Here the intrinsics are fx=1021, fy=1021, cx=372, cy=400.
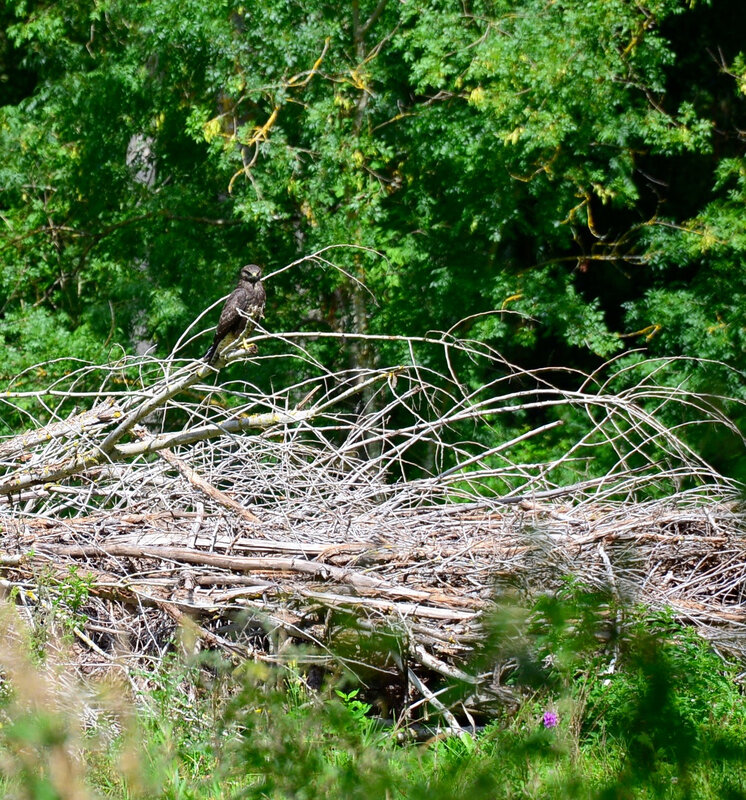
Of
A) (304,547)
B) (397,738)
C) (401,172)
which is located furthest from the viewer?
(401,172)

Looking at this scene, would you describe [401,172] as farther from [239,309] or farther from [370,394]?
[239,309]

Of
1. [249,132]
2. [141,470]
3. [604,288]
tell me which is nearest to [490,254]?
[604,288]

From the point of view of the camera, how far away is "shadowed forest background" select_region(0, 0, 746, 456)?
874 centimetres

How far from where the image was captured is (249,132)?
9.37 metres

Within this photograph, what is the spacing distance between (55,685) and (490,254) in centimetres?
657

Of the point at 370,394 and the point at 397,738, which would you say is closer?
the point at 397,738

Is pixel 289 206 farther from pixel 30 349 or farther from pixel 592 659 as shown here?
pixel 592 659

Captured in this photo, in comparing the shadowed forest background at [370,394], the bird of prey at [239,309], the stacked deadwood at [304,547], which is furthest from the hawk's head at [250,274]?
the stacked deadwood at [304,547]

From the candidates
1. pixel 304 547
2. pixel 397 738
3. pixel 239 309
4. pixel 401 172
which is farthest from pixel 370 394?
pixel 397 738

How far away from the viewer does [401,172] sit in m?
9.96

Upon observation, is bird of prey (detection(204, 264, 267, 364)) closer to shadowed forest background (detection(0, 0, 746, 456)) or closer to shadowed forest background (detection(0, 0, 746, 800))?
shadowed forest background (detection(0, 0, 746, 800))

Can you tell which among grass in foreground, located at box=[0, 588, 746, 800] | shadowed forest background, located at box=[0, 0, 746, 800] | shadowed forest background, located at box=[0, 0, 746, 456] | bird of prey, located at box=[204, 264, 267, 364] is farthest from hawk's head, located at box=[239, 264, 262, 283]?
grass in foreground, located at box=[0, 588, 746, 800]

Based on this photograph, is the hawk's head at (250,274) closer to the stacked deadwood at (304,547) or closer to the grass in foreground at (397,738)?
the stacked deadwood at (304,547)

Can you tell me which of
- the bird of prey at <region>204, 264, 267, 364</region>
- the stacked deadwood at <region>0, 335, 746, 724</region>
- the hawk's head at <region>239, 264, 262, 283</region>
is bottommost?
the stacked deadwood at <region>0, 335, 746, 724</region>
